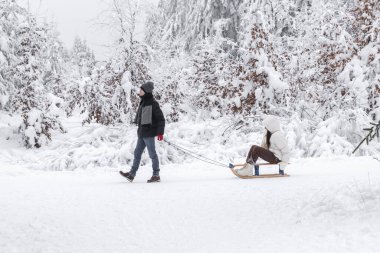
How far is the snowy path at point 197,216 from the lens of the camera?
14.2 ft

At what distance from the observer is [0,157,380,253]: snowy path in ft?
14.2

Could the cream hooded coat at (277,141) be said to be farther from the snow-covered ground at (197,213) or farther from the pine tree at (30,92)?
the pine tree at (30,92)

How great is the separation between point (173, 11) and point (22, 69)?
11.2 meters

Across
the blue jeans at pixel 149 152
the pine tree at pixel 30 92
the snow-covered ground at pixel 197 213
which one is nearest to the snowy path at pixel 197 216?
the snow-covered ground at pixel 197 213

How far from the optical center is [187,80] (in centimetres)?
1719

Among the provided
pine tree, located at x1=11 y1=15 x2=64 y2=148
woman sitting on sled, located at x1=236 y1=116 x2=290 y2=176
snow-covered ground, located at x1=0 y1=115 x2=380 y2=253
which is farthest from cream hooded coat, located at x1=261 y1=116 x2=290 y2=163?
pine tree, located at x1=11 y1=15 x2=64 y2=148

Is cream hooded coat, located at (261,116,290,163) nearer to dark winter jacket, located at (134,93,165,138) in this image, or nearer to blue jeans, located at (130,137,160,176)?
dark winter jacket, located at (134,93,165,138)

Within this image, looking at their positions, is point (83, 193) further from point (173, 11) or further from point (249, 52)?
point (173, 11)

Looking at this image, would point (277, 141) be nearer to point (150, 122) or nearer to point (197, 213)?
point (150, 122)

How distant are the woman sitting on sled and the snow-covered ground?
0.43 meters

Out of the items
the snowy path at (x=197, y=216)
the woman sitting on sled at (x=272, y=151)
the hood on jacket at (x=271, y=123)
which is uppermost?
the hood on jacket at (x=271, y=123)

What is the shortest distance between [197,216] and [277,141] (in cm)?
319

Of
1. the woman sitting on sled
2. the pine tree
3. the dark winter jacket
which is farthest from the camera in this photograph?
the pine tree

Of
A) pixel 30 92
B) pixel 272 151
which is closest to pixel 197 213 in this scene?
pixel 272 151
